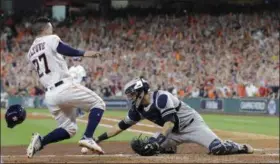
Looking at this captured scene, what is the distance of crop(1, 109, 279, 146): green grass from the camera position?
55.9ft

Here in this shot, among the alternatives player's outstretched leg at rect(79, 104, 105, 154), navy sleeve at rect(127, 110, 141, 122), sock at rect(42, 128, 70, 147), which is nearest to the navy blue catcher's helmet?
sock at rect(42, 128, 70, 147)

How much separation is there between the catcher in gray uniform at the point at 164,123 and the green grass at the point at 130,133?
7397 millimetres

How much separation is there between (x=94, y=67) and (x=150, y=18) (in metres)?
6.93

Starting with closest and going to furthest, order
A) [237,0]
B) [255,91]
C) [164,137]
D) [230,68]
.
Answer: [164,137] < [255,91] < [230,68] < [237,0]

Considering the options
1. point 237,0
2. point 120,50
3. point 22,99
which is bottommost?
point 22,99

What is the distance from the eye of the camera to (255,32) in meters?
30.9

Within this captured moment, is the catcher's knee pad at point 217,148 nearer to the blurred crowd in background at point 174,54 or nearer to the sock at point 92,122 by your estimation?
the sock at point 92,122

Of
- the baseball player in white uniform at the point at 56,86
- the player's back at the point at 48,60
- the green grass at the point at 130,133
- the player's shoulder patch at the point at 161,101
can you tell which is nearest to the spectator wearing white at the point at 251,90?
the green grass at the point at 130,133

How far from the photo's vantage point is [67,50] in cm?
739

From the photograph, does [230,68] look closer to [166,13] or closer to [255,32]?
[255,32]

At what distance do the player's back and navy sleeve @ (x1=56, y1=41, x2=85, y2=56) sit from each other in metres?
0.09

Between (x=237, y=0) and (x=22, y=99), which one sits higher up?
(x=237, y=0)

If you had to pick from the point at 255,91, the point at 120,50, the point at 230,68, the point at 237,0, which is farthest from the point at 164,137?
the point at 237,0

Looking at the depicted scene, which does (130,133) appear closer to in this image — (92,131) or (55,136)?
(55,136)
